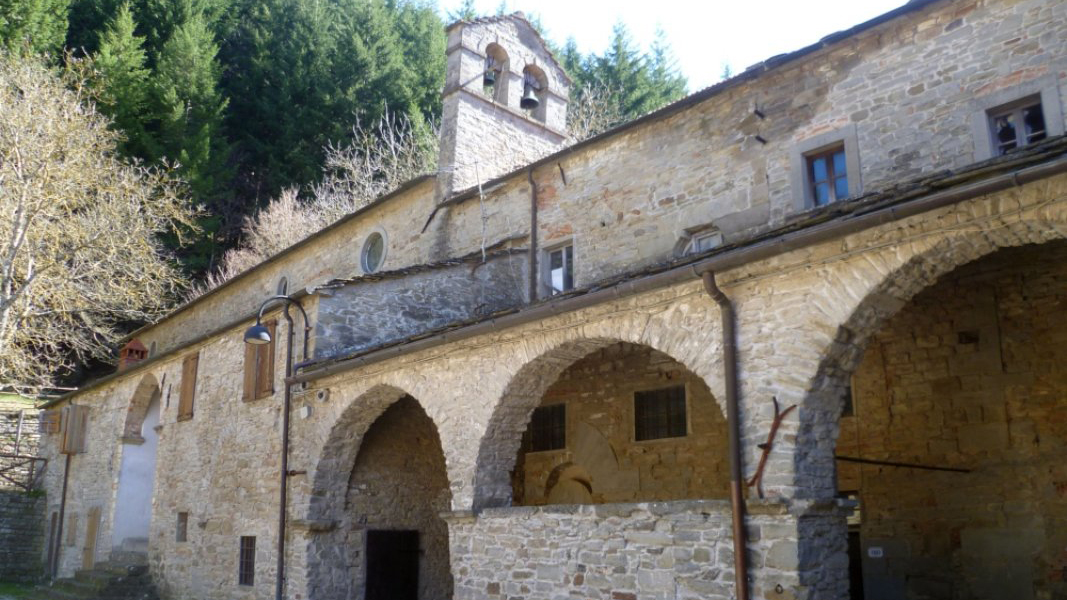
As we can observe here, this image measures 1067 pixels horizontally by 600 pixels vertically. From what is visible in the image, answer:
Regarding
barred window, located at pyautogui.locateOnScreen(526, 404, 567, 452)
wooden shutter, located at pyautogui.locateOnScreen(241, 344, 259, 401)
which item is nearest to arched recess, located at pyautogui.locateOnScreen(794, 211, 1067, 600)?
barred window, located at pyautogui.locateOnScreen(526, 404, 567, 452)

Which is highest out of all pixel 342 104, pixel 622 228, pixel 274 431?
pixel 342 104

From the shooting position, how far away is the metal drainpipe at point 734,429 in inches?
259

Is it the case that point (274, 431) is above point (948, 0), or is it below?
below

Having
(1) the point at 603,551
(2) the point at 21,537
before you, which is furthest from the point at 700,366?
(2) the point at 21,537

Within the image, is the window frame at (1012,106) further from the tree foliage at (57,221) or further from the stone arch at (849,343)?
the tree foliage at (57,221)

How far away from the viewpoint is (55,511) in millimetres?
21078

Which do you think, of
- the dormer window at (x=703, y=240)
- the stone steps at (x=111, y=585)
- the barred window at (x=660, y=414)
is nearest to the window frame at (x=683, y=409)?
the barred window at (x=660, y=414)

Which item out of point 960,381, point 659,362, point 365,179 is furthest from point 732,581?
point 365,179

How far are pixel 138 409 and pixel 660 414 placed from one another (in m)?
12.2

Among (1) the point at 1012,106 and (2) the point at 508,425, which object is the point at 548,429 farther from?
(1) the point at 1012,106

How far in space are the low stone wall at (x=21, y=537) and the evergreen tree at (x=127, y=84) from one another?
10209 mm

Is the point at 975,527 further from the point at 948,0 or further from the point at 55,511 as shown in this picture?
the point at 55,511

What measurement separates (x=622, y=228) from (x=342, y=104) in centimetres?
2095

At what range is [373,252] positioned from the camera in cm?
1811
